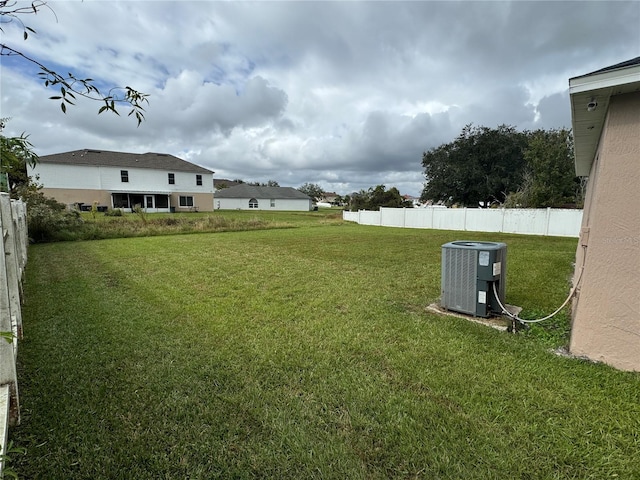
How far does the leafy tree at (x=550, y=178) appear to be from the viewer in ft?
71.6

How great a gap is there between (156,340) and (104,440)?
1520 mm

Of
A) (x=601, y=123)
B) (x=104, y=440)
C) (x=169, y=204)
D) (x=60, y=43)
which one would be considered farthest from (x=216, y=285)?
(x=169, y=204)

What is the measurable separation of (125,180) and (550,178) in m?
38.3

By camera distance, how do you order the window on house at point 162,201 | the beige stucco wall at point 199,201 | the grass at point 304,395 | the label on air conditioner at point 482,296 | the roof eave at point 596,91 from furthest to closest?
1. the beige stucco wall at point 199,201
2. the window on house at point 162,201
3. the label on air conditioner at point 482,296
4. the roof eave at point 596,91
5. the grass at point 304,395

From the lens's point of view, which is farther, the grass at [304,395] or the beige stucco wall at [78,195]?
the beige stucco wall at [78,195]

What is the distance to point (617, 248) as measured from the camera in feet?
8.91

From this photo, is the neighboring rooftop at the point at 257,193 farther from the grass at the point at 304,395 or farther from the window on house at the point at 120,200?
the grass at the point at 304,395

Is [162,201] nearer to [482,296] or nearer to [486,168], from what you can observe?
[486,168]

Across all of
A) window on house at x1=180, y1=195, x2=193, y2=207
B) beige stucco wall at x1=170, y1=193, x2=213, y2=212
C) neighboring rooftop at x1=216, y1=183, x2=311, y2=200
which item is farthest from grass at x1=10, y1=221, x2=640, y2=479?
neighboring rooftop at x1=216, y1=183, x2=311, y2=200

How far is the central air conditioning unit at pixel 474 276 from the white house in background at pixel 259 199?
51056 millimetres

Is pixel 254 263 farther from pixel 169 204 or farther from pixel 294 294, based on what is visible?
pixel 169 204

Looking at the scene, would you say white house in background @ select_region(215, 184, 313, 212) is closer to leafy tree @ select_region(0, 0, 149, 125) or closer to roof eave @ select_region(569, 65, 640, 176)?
roof eave @ select_region(569, 65, 640, 176)

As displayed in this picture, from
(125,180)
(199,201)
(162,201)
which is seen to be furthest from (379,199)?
(125,180)

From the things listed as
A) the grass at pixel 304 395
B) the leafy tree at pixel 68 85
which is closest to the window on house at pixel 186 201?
the grass at pixel 304 395
